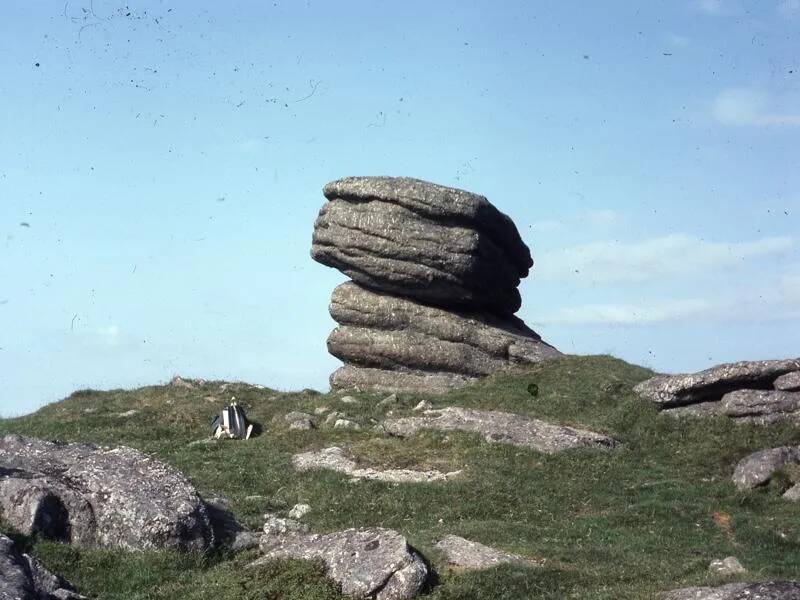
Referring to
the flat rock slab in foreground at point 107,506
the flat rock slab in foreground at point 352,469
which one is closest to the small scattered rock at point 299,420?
the flat rock slab in foreground at point 352,469

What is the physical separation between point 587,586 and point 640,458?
621 inches

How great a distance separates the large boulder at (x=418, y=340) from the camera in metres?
51.0

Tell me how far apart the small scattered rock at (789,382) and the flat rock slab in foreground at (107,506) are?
2374 cm

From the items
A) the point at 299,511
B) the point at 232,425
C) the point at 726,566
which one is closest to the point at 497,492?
the point at 299,511

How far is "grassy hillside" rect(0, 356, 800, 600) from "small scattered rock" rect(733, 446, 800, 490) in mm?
647

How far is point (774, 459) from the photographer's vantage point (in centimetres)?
3462

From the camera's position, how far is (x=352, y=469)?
35219 mm

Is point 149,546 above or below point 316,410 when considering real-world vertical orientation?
below

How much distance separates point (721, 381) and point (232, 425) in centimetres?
1917

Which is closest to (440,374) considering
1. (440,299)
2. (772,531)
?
(440,299)

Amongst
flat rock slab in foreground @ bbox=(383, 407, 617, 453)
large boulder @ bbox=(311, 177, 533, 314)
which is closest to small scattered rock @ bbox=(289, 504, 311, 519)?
flat rock slab in foreground @ bbox=(383, 407, 617, 453)

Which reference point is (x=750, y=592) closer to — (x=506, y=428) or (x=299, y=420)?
(x=506, y=428)

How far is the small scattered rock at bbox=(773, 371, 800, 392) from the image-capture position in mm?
40594

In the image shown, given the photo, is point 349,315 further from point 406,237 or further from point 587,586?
point 587,586
